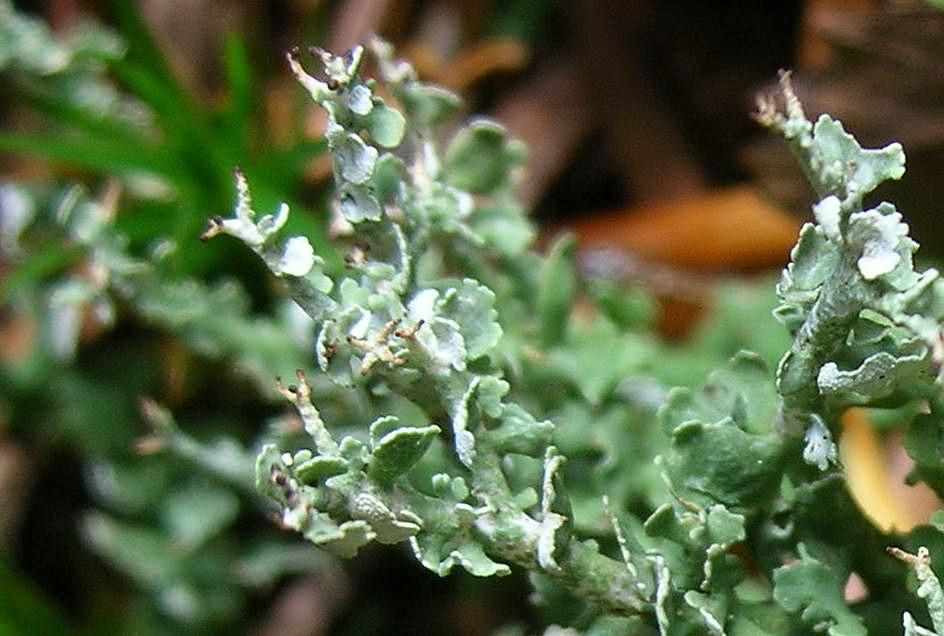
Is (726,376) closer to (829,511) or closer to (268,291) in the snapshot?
(829,511)

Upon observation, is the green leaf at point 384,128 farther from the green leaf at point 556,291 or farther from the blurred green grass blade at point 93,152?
the blurred green grass blade at point 93,152

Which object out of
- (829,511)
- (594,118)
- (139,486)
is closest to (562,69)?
(594,118)

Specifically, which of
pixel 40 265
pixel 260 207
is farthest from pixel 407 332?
pixel 40 265

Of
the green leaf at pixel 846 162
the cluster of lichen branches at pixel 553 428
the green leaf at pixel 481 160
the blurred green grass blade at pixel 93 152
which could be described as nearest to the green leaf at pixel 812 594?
the cluster of lichen branches at pixel 553 428

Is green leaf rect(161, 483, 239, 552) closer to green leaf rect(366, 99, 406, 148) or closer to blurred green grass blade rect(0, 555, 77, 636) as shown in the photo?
blurred green grass blade rect(0, 555, 77, 636)

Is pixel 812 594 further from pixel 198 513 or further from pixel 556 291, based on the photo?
pixel 198 513

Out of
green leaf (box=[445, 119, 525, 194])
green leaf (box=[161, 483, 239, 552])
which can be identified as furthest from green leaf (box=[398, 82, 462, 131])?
green leaf (box=[161, 483, 239, 552])
